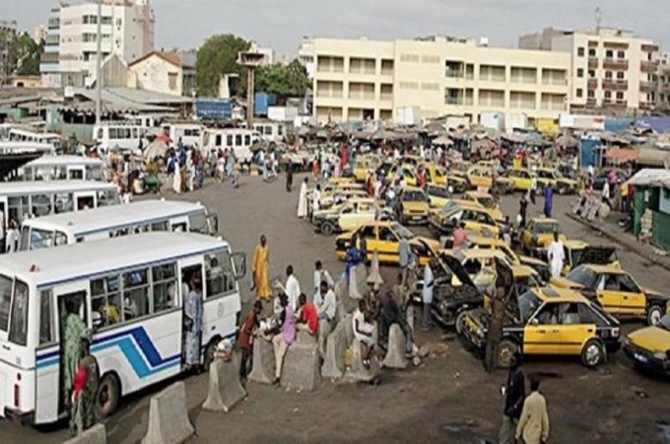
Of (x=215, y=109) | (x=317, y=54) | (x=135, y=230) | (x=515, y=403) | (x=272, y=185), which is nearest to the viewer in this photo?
(x=515, y=403)

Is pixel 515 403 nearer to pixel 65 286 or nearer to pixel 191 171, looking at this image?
pixel 65 286

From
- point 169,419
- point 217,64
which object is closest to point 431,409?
point 169,419

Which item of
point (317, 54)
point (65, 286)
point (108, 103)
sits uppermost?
point (317, 54)

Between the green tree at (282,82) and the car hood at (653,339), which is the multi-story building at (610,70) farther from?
the car hood at (653,339)

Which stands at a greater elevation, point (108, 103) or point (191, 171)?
point (108, 103)

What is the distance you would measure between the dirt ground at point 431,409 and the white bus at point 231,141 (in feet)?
132

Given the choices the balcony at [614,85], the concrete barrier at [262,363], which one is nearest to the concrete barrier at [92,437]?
the concrete barrier at [262,363]

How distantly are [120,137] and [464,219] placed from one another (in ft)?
99.6

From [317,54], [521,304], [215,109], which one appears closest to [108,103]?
[215,109]

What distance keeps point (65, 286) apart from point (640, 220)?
26.7 metres

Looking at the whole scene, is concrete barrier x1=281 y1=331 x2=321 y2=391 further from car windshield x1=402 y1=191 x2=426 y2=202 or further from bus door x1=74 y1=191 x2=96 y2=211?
car windshield x1=402 y1=191 x2=426 y2=202

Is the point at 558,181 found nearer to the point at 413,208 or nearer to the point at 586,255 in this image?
the point at 413,208

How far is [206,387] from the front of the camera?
1506 centimetres

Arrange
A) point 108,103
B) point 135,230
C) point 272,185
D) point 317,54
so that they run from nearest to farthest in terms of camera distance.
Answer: point 135,230 → point 272,185 → point 108,103 → point 317,54
